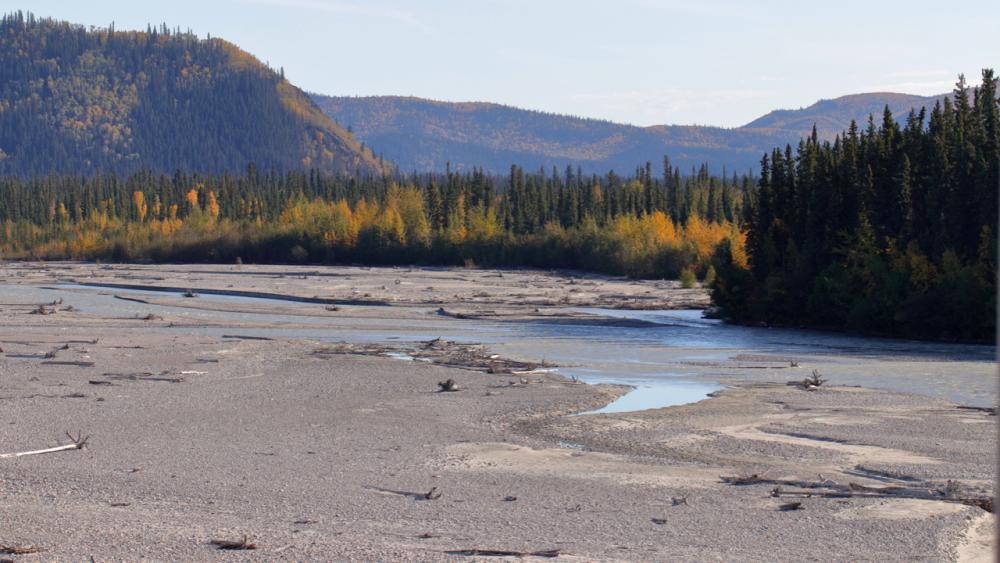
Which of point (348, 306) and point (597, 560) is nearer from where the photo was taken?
point (597, 560)

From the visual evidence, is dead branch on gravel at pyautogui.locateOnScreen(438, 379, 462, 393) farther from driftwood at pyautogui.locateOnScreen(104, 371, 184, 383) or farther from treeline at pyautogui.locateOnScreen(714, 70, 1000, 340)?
treeline at pyautogui.locateOnScreen(714, 70, 1000, 340)

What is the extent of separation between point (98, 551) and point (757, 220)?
56.7 meters

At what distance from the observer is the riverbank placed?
1650cm

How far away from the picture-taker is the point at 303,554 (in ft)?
51.4

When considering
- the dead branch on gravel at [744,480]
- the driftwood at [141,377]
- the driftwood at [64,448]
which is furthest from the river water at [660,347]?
the driftwood at [64,448]

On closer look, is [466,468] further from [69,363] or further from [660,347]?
[660,347]

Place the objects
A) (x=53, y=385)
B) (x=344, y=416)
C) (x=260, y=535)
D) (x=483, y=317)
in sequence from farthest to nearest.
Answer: (x=483, y=317) < (x=53, y=385) < (x=344, y=416) < (x=260, y=535)

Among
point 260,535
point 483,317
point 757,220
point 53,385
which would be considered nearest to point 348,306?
point 483,317

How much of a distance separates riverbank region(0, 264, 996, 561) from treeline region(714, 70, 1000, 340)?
65.1 feet

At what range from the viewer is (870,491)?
19.4 meters

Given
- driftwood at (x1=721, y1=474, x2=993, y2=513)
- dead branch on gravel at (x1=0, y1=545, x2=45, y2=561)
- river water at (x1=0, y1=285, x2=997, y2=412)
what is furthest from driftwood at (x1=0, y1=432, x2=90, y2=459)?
river water at (x1=0, y1=285, x2=997, y2=412)

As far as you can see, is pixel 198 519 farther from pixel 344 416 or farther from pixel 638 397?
pixel 638 397

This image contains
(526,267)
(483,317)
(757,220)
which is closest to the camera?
(483,317)

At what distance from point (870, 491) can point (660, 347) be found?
27.8 meters
